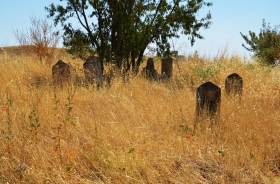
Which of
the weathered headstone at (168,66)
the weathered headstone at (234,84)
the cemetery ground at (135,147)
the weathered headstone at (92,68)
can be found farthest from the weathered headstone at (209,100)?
the weathered headstone at (168,66)

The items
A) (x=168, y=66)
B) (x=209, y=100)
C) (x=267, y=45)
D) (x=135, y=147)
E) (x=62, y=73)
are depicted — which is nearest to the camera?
(x=135, y=147)

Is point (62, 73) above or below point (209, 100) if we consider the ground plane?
above

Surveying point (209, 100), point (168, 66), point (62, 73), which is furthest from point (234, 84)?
point (168, 66)

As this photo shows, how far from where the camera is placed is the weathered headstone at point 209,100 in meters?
4.82

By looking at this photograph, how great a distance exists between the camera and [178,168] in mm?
3514

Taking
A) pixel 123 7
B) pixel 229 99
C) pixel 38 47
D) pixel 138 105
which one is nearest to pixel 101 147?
pixel 138 105

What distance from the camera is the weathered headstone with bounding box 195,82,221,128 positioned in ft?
15.8

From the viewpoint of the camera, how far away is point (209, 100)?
15.9 feet

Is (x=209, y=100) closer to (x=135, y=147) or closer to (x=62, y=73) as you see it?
(x=135, y=147)

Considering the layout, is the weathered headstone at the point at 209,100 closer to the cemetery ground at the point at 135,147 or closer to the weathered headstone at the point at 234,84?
the cemetery ground at the point at 135,147

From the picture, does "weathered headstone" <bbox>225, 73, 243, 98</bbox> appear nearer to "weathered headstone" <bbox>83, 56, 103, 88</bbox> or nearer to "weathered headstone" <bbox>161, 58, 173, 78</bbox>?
"weathered headstone" <bbox>83, 56, 103, 88</bbox>

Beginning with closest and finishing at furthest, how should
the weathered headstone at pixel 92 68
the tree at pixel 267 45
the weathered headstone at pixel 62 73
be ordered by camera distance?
the weathered headstone at pixel 62 73 → the weathered headstone at pixel 92 68 → the tree at pixel 267 45

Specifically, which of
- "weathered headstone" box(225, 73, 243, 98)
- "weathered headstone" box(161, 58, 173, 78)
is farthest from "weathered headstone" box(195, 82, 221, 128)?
"weathered headstone" box(161, 58, 173, 78)

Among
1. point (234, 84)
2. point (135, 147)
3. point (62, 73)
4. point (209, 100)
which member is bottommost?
point (135, 147)
